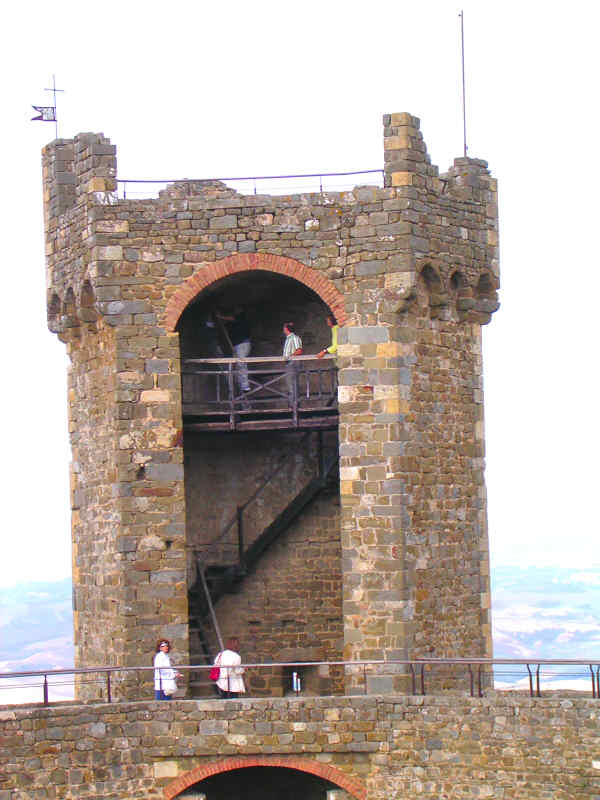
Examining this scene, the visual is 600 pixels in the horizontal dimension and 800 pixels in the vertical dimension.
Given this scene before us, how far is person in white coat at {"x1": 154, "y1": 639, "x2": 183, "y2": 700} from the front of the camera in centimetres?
2611

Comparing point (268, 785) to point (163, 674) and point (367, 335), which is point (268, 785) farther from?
point (367, 335)

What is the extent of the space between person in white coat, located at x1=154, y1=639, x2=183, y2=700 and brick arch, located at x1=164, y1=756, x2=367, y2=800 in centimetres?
137

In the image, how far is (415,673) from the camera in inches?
1034

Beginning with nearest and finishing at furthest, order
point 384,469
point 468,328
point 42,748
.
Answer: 1. point 42,748
2. point 384,469
3. point 468,328

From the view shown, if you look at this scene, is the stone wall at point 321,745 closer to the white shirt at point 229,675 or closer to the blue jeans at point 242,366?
the white shirt at point 229,675

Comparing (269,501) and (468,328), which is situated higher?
(468,328)

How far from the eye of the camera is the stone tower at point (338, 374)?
1044 inches

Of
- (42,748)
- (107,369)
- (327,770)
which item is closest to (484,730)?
(327,770)

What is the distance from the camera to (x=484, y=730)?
80.6 ft

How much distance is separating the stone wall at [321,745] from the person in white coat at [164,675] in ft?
2.67

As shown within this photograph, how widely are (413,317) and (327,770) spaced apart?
21.8 ft

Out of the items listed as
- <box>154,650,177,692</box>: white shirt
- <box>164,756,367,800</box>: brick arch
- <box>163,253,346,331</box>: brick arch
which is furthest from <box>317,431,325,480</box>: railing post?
<box>164,756,367,800</box>: brick arch

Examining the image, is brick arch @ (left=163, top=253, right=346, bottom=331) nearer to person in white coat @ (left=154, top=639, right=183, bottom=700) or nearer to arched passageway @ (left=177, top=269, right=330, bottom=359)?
arched passageway @ (left=177, top=269, right=330, bottom=359)

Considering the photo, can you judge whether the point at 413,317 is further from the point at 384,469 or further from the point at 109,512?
the point at 109,512
